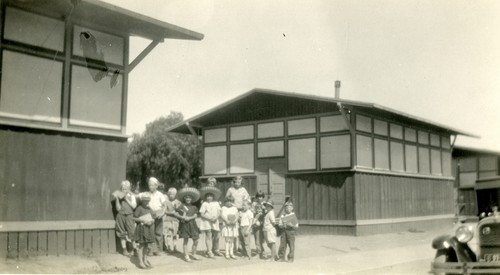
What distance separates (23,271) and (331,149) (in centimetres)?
1105

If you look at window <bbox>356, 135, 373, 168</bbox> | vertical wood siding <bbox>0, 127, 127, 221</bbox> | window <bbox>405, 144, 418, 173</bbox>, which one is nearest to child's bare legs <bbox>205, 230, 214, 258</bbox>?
vertical wood siding <bbox>0, 127, 127, 221</bbox>

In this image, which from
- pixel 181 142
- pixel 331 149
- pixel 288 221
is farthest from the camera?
pixel 181 142

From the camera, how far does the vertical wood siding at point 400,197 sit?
17312mm

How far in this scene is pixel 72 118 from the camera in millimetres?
10633

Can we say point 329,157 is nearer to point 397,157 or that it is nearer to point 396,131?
point 397,157

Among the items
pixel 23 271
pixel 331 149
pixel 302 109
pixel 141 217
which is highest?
pixel 302 109

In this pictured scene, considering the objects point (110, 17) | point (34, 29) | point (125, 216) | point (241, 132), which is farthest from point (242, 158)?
point (34, 29)

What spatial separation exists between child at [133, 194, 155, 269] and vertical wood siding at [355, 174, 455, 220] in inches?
339

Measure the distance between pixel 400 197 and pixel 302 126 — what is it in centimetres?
471

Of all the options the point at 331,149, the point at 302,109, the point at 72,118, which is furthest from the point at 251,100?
the point at 72,118

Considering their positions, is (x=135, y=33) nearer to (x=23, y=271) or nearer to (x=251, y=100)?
(x=23, y=271)

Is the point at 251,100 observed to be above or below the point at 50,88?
above

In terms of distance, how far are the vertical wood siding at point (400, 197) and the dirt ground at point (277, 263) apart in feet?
9.73

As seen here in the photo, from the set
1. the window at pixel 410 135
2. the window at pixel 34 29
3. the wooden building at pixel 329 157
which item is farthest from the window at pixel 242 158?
the window at pixel 34 29
